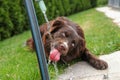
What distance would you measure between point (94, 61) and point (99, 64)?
0.14 metres

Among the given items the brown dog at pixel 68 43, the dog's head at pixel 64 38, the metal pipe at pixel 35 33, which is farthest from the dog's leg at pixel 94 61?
the metal pipe at pixel 35 33

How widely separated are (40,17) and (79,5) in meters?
4.34

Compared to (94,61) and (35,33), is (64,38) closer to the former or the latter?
(94,61)

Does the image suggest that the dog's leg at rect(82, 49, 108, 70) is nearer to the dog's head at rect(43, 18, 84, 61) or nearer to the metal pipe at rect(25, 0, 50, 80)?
the dog's head at rect(43, 18, 84, 61)

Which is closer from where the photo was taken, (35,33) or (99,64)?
(35,33)

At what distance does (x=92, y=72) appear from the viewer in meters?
4.14

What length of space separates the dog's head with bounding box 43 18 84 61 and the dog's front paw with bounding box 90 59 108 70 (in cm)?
35

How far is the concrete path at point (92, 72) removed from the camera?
12.7ft

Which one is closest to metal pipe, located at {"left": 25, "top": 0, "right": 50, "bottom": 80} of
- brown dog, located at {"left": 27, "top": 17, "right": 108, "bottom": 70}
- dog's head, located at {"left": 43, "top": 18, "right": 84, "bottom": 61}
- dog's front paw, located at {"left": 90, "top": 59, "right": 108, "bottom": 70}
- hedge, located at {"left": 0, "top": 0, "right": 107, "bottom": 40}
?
dog's head, located at {"left": 43, "top": 18, "right": 84, "bottom": 61}

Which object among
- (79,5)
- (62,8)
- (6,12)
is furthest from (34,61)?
(79,5)

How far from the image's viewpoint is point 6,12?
9992 millimetres

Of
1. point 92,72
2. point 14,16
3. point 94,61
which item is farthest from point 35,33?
point 14,16

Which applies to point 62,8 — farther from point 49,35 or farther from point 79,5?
point 49,35

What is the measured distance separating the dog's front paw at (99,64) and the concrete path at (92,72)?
0.06 metres
